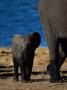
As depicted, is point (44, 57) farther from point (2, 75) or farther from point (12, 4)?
point (12, 4)

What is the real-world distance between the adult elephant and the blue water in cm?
816

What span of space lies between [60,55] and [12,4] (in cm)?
1494

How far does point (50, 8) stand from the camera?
916cm

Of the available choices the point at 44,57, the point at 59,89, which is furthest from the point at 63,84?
the point at 44,57

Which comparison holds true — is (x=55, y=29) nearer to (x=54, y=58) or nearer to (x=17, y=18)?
(x=54, y=58)

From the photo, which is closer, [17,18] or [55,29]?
[55,29]

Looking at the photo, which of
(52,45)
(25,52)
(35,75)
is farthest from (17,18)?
(25,52)

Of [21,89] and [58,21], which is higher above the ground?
[58,21]

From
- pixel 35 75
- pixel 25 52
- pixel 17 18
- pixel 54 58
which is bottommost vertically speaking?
pixel 17 18

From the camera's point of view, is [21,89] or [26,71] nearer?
[21,89]

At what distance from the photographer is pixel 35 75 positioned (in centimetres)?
996

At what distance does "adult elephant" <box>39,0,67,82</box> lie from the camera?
29.5 ft

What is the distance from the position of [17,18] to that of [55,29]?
13.4m

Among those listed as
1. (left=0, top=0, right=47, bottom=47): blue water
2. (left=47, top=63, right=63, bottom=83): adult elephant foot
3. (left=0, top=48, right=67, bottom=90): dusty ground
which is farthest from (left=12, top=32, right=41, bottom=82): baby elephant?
(left=0, top=0, right=47, bottom=47): blue water
